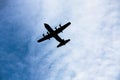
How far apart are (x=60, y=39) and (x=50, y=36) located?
17.1 feet

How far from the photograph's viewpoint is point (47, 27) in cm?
9962

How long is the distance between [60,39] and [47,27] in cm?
977

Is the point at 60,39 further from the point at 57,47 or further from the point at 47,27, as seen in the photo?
the point at 47,27

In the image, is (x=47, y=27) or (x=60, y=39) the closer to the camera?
(x=47, y=27)

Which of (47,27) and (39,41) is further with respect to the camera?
(39,41)

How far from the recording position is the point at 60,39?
10731 cm

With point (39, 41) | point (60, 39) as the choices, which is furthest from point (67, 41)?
point (39, 41)

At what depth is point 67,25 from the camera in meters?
104

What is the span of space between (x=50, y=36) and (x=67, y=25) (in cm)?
717

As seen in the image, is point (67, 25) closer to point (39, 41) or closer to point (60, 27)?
point (60, 27)

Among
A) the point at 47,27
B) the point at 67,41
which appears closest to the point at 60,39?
the point at 67,41

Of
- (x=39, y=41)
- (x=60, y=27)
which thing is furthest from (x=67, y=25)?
(x=39, y=41)

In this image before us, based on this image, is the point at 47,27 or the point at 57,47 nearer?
the point at 47,27

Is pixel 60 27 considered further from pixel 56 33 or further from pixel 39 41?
pixel 39 41
